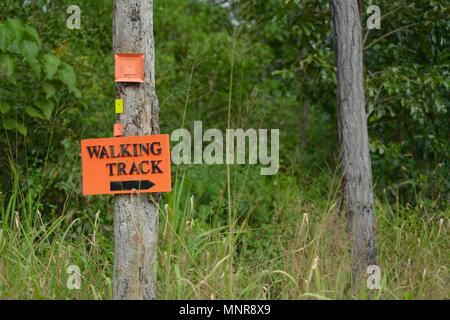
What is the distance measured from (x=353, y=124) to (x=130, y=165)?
1.94 m

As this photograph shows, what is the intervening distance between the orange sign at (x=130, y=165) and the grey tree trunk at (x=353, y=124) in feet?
5.57

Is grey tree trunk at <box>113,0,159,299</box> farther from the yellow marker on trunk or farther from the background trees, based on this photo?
the background trees

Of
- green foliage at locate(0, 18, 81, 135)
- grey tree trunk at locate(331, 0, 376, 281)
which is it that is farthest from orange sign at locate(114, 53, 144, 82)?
grey tree trunk at locate(331, 0, 376, 281)

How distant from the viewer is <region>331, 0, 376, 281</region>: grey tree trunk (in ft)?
16.0

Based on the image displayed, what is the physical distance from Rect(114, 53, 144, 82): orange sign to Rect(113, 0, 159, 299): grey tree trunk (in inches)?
1.2

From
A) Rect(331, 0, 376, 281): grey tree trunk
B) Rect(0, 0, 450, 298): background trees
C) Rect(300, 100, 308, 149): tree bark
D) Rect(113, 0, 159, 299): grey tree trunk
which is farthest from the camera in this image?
Rect(300, 100, 308, 149): tree bark

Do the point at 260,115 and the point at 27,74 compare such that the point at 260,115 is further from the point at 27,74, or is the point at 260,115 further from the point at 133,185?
the point at 27,74

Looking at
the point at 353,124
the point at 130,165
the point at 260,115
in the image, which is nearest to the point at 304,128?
the point at 353,124

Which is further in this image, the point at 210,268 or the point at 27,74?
the point at 27,74

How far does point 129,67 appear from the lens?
3541mm

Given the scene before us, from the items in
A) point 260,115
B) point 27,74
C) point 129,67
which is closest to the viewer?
point 129,67

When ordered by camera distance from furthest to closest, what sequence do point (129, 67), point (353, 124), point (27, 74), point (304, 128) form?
1. point (304, 128)
2. point (27, 74)
3. point (353, 124)
4. point (129, 67)

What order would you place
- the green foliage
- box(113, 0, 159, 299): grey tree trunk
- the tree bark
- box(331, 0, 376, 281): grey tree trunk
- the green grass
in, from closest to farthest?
box(113, 0, 159, 299): grey tree trunk, the green grass, box(331, 0, 376, 281): grey tree trunk, the green foliage, the tree bark
